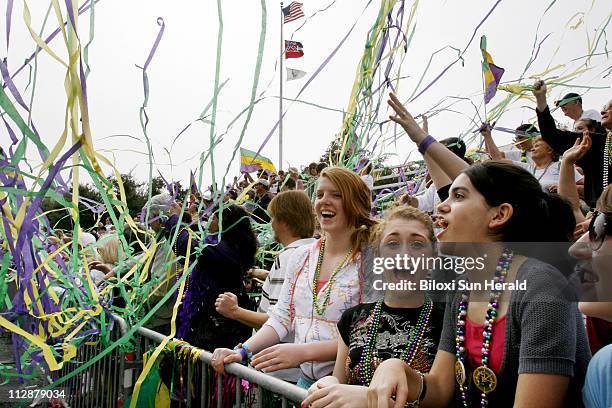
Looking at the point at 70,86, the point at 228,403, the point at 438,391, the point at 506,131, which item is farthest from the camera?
the point at 506,131

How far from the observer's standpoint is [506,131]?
3910mm

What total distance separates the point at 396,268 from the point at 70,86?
1.25m

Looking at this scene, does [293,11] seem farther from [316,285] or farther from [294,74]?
[316,285]

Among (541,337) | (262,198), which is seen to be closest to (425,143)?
(541,337)

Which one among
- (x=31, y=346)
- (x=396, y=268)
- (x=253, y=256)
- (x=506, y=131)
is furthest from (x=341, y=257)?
(x=506, y=131)

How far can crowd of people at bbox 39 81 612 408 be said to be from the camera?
1.37 meters

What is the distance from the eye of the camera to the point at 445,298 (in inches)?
76.4

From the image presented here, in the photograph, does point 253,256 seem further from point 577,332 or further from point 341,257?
point 577,332

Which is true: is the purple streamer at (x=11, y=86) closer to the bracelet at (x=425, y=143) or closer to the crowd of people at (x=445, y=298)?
the crowd of people at (x=445, y=298)

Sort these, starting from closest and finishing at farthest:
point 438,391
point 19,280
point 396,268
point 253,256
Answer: point 438,391 < point 396,268 < point 19,280 < point 253,256

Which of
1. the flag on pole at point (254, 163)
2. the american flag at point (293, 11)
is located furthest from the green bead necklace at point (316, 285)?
the american flag at point (293, 11)

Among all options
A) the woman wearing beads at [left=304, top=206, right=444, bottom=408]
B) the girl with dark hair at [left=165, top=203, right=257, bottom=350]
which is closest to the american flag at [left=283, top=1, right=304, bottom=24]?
the girl with dark hair at [left=165, top=203, right=257, bottom=350]

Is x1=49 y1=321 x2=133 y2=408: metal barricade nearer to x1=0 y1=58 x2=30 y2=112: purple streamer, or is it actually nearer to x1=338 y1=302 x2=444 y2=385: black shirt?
x1=0 y1=58 x2=30 y2=112: purple streamer

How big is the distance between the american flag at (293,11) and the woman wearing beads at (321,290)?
12.7ft
